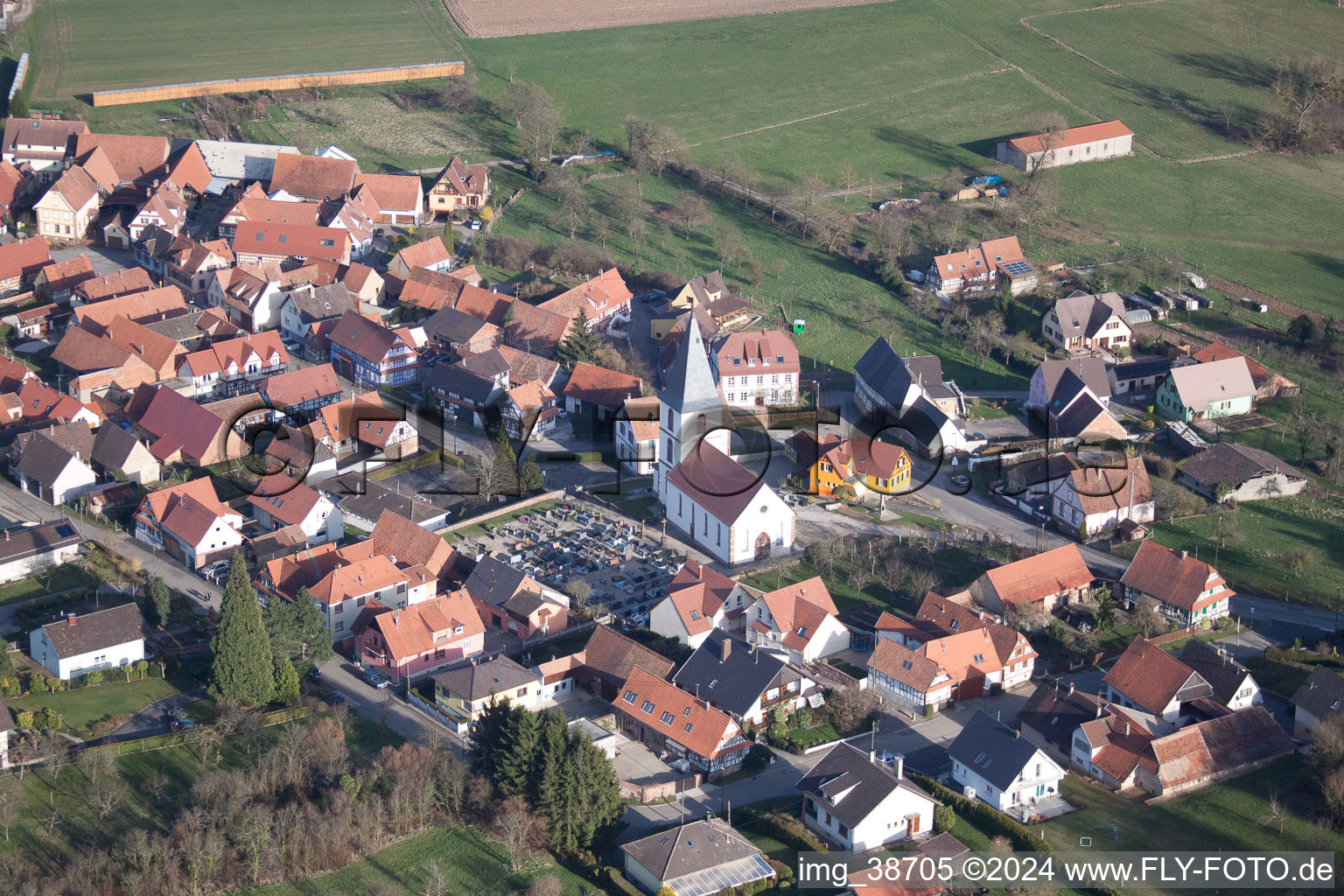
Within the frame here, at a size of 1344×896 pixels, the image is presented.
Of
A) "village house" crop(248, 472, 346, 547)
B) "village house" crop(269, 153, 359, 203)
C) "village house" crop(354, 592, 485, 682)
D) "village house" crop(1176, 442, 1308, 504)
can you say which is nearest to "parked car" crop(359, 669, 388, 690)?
"village house" crop(354, 592, 485, 682)

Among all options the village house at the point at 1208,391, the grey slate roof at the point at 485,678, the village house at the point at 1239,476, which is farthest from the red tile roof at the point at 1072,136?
the grey slate roof at the point at 485,678

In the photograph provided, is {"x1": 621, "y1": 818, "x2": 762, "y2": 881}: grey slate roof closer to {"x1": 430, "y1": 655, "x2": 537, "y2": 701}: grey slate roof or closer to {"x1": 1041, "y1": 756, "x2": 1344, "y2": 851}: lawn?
{"x1": 430, "y1": 655, "x2": 537, "y2": 701}: grey slate roof

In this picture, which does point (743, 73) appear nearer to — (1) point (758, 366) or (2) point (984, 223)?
(2) point (984, 223)

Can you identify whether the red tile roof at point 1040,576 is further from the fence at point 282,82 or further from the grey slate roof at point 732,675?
the fence at point 282,82

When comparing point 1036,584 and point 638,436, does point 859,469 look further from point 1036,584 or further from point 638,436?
point 1036,584

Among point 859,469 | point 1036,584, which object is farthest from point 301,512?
point 1036,584

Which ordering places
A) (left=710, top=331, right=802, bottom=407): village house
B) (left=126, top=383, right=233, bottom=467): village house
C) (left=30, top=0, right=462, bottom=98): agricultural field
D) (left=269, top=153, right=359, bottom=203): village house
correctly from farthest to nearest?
1. (left=30, top=0, right=462, bottom=98): agricultural field
2. (left=269, top=153, right=359, bottom=203): village house
3. (left=710, top=331, right=802, bottom=407): village house
4. (left=126, top=383, right=233, bottom=467): village house
